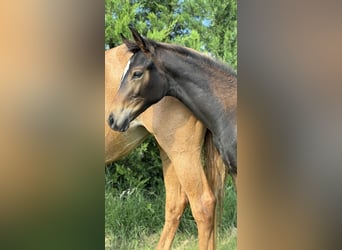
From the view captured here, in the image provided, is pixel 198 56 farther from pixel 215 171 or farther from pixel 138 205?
pixel 138 205

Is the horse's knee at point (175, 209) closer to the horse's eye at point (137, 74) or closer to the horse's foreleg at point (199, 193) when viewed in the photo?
the horse's foreleg at point (199, 193)

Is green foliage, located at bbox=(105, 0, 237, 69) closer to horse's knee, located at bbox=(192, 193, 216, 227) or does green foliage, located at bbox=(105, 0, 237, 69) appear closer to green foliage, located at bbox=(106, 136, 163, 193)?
green foliage, located at bbox=(106, 136, 163, 193)

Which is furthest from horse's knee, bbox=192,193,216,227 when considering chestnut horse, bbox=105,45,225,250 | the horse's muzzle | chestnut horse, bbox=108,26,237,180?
the horse's muzzle

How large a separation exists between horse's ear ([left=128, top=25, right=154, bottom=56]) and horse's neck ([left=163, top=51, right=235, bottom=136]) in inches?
5.6

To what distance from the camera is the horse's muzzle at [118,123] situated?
2.68 meters

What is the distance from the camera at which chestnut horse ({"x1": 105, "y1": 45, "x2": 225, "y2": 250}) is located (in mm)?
2707

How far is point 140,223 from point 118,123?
1.85 feet

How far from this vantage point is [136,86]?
269 cm

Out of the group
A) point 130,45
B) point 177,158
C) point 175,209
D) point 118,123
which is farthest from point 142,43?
point 175,209

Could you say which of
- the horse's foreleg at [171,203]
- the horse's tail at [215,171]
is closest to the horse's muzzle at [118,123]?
the horse's foreleg at [171,203]

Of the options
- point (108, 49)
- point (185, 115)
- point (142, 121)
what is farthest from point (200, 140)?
point (108, 49)
